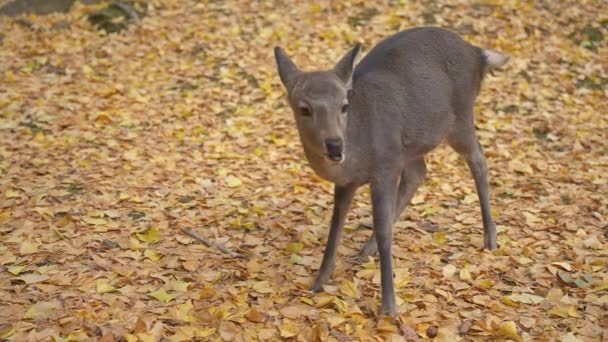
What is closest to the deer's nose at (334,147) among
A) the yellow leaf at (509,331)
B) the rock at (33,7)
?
the yellow leaf at (509,331)

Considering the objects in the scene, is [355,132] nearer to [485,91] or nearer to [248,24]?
[485,91]

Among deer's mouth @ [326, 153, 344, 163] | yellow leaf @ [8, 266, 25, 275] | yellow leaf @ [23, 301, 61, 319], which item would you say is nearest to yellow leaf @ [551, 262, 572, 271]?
deer's mouth @ [326, 153, 344, 163]

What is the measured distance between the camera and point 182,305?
179 inches

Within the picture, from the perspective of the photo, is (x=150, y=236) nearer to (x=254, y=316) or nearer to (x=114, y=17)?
(x=254, y=316)

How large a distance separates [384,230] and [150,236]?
2.10 metres

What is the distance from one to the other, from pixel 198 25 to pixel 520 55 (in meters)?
5.16

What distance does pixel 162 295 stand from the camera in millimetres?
4684

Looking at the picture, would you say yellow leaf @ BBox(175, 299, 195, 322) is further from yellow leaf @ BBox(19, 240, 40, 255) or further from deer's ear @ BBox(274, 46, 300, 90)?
deer's ear @ BBox(274, 46, 300, 90)

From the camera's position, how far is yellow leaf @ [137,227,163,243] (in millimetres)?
5531

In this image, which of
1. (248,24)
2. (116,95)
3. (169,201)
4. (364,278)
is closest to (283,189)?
(169,201)

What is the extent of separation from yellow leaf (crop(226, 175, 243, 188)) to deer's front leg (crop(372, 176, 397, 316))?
246cm

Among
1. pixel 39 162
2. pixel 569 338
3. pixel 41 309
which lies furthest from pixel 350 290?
pixel 39 162

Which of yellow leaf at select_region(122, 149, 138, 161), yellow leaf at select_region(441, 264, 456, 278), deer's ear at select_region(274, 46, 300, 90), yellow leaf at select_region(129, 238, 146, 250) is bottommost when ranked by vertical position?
yellow leaf at select_region(441, 264, 456, 278)

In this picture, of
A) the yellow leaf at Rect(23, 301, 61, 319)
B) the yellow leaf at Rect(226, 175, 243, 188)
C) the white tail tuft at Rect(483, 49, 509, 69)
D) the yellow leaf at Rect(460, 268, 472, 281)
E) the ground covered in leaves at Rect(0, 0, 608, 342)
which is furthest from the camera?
the yellow leaf at Rect(226, 175, 243, 188)
